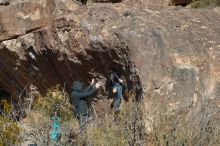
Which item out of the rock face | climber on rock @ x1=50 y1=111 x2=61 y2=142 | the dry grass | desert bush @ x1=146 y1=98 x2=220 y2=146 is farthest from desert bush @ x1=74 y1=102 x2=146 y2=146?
the rock face

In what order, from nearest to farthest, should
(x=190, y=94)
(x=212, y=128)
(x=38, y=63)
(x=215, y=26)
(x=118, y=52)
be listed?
(x=212, y=128)
(x=190, y=94)
(x=118, y=52)
(x=215, y=26)
(x=38, y=63)

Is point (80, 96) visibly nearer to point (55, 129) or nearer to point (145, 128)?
point (55, 129)

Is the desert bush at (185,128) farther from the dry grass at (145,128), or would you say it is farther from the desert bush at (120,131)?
the desert bush at (120,131)

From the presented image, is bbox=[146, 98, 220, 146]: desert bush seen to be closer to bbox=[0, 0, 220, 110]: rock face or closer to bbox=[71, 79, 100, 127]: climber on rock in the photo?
→ bbox=[0, 0, 220, 110]: rock face

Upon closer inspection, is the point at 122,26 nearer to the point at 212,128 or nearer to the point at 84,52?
the point at 84,52

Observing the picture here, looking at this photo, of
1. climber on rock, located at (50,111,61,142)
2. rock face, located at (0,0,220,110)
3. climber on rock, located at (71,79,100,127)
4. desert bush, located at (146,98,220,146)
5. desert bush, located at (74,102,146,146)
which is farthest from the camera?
climber on rock, located at (71,79,100,127)

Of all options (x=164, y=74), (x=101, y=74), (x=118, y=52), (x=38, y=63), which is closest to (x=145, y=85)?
(x=164, y=74)

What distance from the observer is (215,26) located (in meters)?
9.24

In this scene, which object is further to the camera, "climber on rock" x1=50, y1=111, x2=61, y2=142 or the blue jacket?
the blue jacket

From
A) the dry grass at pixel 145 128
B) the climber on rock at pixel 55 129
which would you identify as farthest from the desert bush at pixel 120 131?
the climber on rock at pixel 55 129

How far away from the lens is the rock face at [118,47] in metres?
8.05

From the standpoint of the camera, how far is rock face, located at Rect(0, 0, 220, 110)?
8047 mm

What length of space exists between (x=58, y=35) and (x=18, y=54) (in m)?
1.62

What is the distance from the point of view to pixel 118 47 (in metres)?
8.59
